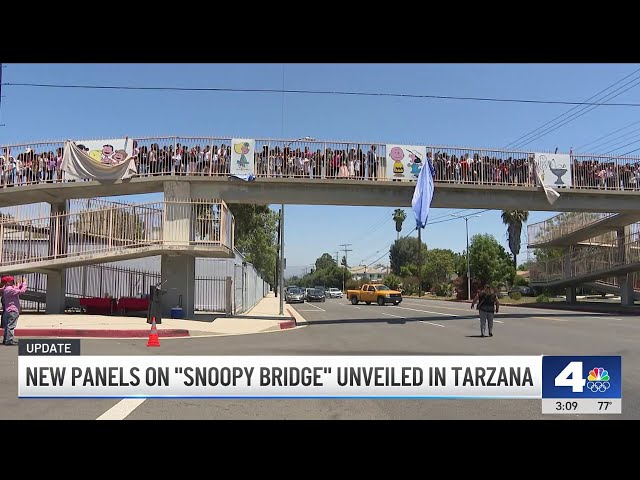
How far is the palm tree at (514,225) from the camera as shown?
61375mm

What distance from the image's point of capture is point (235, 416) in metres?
6.19

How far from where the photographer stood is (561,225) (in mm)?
33812

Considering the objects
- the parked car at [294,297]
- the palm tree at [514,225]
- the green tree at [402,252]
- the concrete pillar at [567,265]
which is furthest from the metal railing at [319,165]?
the green tree at [402,252]

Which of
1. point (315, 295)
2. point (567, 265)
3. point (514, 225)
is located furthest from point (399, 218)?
point (567, 265)

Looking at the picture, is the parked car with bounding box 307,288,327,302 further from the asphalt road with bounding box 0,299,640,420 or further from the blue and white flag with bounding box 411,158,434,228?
the blue and white flag with bounding box 411,158,434,228

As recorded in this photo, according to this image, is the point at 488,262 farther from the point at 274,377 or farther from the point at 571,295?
the point at 274,377

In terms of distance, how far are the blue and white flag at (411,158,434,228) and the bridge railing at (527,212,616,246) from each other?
14619 millimetres

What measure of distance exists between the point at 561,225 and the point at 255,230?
24.1 metres

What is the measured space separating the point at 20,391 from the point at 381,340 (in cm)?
920

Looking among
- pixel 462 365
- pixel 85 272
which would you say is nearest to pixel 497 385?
pixel 462 365

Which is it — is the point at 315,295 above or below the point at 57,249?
below

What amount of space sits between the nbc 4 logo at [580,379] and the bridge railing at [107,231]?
14.7 meters

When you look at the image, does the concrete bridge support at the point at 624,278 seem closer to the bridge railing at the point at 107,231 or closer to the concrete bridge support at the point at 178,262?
the bridge railing at the point at 107,231
